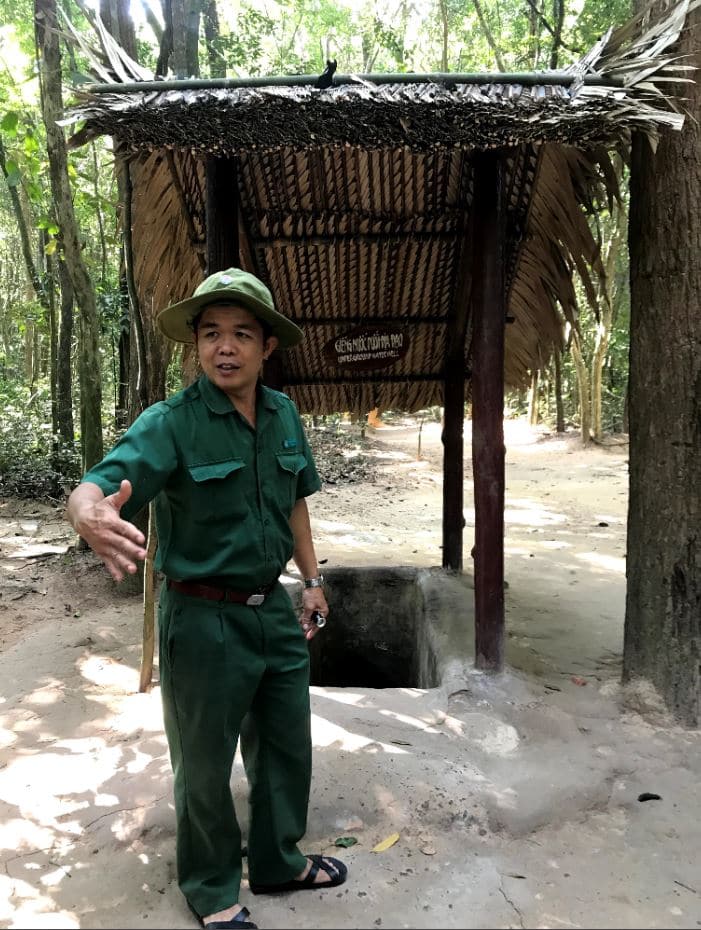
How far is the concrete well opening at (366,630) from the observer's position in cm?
547

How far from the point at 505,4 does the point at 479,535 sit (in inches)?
568

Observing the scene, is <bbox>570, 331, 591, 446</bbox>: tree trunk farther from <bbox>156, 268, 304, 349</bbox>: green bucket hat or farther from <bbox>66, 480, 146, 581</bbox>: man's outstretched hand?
<bbox>66, 480, 146, 581</bbox>: man's outstretched hand

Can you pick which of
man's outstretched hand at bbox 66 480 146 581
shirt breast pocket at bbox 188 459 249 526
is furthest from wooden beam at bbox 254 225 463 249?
man's outstretched hand at bbox 66 480 146 581

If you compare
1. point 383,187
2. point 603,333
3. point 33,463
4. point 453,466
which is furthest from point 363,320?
point 603,333

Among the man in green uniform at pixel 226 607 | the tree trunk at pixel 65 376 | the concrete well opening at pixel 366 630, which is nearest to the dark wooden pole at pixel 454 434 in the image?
the concrete well opening at pixel 366 630

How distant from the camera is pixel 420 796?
2.48 m

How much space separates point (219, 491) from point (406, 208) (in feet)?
9.27

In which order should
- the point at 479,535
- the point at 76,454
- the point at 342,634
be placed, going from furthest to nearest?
the point at 76,454
the point at 342,634
the point at 479,535

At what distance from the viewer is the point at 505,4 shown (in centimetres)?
1392

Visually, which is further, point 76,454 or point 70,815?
point 76,454

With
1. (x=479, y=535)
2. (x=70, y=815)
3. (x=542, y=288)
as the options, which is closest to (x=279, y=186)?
(x=542, y=288)

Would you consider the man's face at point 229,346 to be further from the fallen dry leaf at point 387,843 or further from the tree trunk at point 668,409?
the tree trunk at point 668,409

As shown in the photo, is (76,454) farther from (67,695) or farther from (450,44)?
(450,44)

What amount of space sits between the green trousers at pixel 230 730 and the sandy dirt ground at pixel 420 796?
0.15 metres
